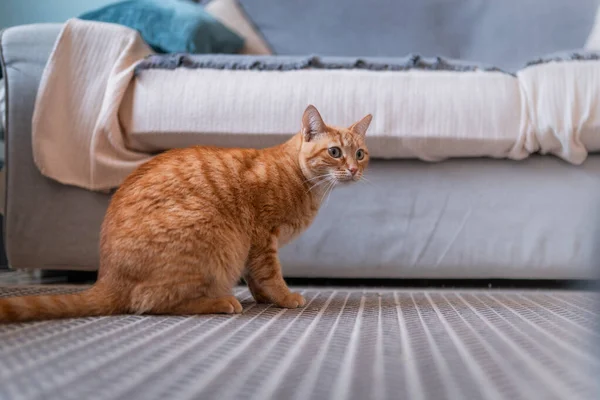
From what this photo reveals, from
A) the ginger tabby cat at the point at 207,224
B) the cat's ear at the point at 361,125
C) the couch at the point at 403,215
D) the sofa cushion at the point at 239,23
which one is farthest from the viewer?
the sofa cushion at the point at 239,23

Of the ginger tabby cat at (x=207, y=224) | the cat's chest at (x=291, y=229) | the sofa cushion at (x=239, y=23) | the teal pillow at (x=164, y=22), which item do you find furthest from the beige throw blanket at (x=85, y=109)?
the sofa cushion at (x=239, y=23)

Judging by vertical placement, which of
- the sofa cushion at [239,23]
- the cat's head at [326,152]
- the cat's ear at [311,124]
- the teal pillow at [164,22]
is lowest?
the cat's head at [326,152]

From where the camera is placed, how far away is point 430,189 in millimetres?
1552

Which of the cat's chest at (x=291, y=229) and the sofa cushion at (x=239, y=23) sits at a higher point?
the sofa cushion at (x=239, y=23)

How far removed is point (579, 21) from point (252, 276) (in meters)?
1.89

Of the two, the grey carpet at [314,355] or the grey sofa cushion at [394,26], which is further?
the grey sofa cushion at [394,26]

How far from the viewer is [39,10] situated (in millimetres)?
2635

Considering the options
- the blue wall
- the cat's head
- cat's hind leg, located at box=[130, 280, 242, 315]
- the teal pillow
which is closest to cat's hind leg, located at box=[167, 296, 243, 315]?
cat's hind leg, located at box=[130, 280, 242, 315]

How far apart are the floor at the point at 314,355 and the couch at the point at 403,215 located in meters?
0.37

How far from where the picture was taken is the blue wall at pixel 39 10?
8.52 feet

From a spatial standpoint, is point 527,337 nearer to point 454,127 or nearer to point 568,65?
point 454,127

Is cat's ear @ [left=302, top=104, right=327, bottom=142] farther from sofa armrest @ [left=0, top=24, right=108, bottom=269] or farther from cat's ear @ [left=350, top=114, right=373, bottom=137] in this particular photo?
sofa armrest @ [left=0, top=24, right=108, bottom=269]

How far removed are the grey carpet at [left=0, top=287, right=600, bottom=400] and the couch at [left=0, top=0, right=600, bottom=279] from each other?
0.39 metres

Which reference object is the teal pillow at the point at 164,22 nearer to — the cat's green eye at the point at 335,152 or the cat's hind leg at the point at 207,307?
the cat's green eye at the point at 335,152
